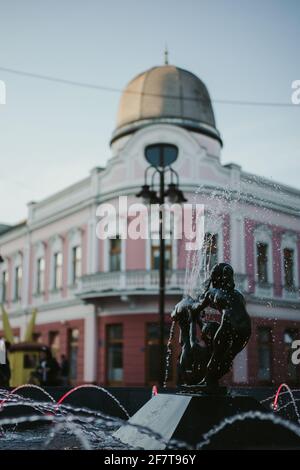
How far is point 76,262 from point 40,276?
416 cm

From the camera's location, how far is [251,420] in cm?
628

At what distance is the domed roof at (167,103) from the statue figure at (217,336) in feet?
60.9

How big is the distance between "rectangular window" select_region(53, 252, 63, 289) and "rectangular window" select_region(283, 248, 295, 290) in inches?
410

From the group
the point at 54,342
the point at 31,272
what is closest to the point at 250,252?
the point at 54,342

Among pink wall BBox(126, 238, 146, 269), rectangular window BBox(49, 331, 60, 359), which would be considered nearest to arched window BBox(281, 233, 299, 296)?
pink wall BBox(126, 238, 146, 269)

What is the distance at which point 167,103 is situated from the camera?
25.7 metres

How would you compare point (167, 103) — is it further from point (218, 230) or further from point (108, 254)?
point (108, 254)

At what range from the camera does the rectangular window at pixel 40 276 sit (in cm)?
3027

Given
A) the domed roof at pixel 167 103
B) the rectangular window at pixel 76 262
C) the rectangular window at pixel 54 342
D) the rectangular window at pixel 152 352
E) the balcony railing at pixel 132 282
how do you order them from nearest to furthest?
the balcony railing at pixel 132 282
the rectangular window at pixel 152 352
the domed roof at pixel 167 103
the rectangular window at pixel 76 262
the rectangular window at pixel 54 342

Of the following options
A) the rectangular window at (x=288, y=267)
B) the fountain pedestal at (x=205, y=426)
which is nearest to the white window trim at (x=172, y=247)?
the rectangular window at (x=288, y=267)

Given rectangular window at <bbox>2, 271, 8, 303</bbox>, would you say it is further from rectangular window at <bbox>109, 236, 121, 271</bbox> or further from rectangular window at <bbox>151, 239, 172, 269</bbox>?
rectangular window at <bbox>151, 239, 172, 269</bbox>

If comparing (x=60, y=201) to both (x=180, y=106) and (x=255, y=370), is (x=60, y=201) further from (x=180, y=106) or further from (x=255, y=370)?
(x=255, y=370)

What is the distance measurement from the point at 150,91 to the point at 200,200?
20.3ft

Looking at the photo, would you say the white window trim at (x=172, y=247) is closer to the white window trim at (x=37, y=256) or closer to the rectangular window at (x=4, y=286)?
the white window trim at (x=37, y=256)
